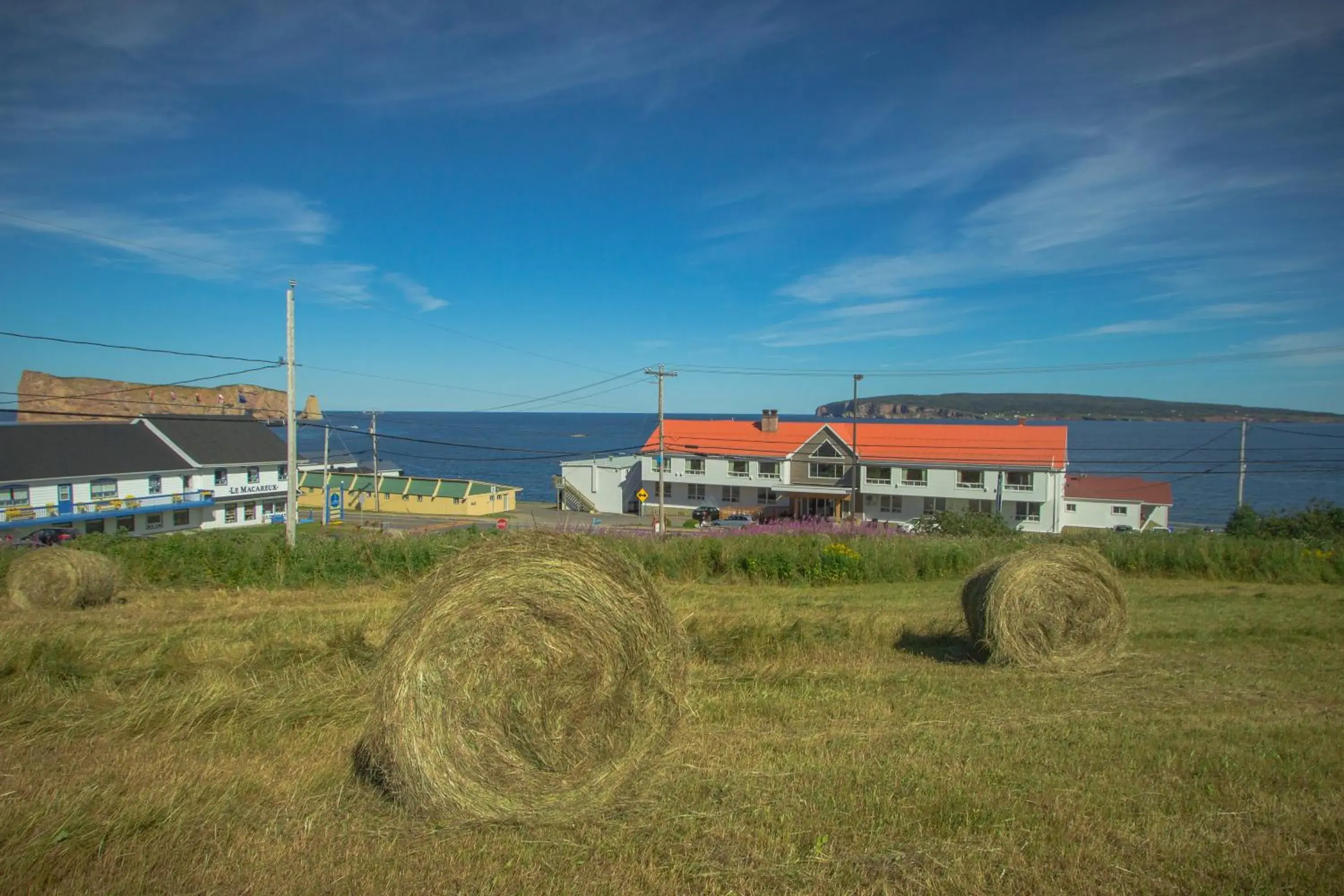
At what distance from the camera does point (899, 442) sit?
50.5 metres

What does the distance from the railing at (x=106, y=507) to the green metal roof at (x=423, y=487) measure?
1260 cm

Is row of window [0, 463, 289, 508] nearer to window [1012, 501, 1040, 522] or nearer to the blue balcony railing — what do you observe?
the blue balcony railing

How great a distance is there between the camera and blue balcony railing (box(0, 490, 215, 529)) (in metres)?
38.2

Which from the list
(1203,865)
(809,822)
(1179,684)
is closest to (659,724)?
(809,822)

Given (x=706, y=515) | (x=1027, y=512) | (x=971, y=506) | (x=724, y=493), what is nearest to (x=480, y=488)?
(x=706, y=515)

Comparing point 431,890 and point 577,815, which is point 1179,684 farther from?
Result: point 431,890

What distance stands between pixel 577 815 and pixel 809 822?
5.24 feet

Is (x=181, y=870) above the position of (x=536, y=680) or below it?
below

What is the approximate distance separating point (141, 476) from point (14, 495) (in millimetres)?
5958

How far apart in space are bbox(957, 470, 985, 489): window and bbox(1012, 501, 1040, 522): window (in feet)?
7.47

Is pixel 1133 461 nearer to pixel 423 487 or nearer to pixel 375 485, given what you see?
pixel 423 487

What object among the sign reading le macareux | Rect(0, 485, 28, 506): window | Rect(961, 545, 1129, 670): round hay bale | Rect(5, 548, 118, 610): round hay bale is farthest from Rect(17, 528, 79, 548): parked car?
Rect(961, 545, 1129, 670): round hay bale

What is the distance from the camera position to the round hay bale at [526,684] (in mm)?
5414

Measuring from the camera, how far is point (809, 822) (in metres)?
5.03
